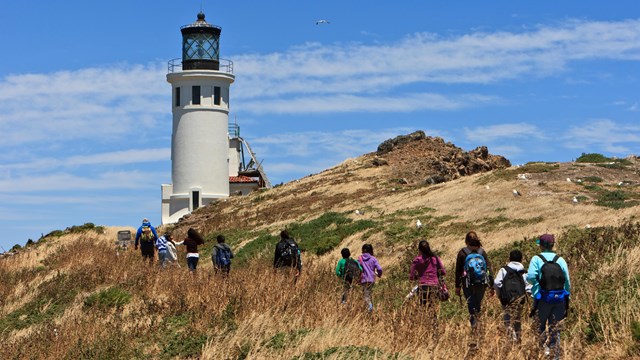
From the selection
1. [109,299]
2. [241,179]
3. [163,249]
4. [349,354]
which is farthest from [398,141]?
[349,354]

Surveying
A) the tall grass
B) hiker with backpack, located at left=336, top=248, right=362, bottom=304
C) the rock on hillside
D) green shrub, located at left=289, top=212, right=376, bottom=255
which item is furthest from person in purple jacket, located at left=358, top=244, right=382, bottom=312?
the rock on hillside

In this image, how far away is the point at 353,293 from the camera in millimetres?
15516

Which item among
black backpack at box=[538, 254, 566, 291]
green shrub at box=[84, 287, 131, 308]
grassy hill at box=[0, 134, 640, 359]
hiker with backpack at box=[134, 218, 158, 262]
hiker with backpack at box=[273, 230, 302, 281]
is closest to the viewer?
black backpack at box=[538, 254, 566, 291]

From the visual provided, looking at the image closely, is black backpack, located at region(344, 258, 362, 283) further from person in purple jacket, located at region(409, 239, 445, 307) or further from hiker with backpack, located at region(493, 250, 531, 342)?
hiker with backpack, located at region(493, 250, 531, 342)

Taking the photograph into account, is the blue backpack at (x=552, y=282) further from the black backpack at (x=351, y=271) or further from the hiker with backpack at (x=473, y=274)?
the black backpack at (x=351, y=271)

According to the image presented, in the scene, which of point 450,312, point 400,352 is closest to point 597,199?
point 450,312

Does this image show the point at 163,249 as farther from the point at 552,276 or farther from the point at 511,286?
the point at 552,276

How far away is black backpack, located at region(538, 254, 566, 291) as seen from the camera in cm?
1207

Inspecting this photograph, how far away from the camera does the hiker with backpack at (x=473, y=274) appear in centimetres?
1374

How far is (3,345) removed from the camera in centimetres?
1501

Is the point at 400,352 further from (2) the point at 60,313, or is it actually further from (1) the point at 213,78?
(1) the point at 213,78

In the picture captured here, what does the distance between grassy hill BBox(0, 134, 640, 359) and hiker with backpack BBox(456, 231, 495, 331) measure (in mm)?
395

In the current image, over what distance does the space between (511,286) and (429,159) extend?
42707 millimetres

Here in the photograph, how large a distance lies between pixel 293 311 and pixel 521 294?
3283mm
